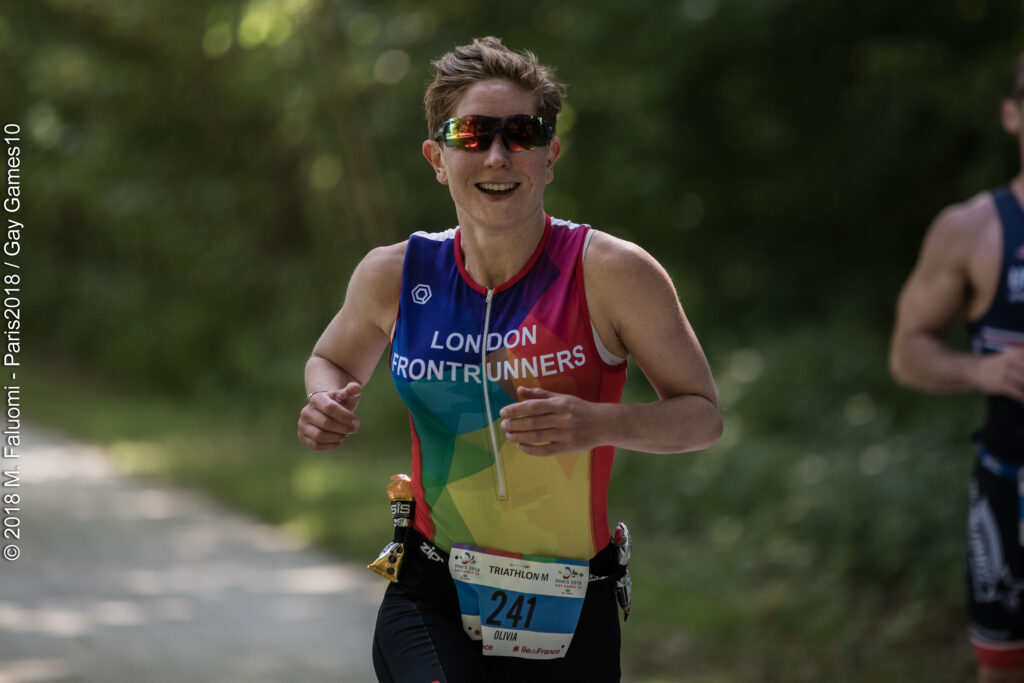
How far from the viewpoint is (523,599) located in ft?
8.31

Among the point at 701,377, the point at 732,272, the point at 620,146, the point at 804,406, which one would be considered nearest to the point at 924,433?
the point at 804,406

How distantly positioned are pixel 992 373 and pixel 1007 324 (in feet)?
0.68

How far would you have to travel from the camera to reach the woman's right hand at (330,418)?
8.16 feet

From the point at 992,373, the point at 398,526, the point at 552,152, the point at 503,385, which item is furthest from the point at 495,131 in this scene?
the point at 992,373

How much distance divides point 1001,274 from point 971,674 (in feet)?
7.15

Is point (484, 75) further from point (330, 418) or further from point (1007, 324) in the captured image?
point (1007, 324)

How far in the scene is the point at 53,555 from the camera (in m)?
7.02

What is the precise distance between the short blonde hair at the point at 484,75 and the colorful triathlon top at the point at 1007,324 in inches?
66.7

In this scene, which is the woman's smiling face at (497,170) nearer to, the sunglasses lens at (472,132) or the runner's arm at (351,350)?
the sunglasses lens at (472,132)

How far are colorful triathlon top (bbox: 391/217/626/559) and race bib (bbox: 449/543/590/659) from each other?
0.03 metres

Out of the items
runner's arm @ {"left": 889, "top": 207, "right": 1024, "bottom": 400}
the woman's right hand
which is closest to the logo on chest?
runner's arm @ {"left": 889, "top": 207, "right": 1024, "bottom": 400}

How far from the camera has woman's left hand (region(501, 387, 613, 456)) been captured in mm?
2232

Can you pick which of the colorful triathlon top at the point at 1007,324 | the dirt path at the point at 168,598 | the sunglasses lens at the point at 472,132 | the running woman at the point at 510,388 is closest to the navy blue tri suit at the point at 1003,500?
the colorful triathlon top at the point at 1007,324

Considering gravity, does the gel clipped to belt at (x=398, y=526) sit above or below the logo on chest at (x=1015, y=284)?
below
